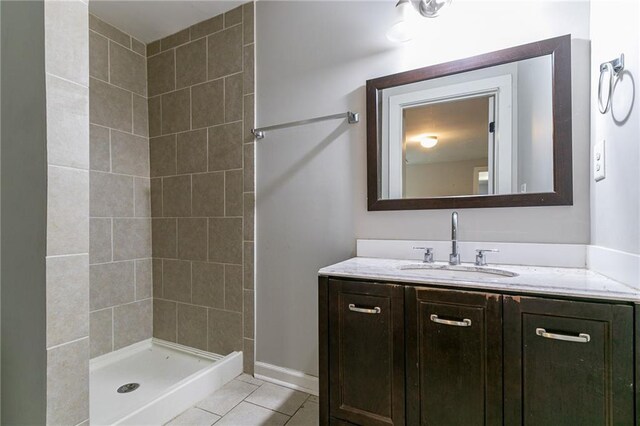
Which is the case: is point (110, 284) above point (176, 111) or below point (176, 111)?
below

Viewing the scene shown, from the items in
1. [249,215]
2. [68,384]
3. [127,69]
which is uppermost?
[127,69]

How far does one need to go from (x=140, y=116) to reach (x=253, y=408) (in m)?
2.27

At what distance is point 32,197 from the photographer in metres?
0.96

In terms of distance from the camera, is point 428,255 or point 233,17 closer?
point 428,255

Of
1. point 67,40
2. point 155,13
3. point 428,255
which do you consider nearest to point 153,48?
point 155,13

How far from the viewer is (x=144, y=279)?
7.83 feet

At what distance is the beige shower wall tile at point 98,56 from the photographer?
6.75 ft

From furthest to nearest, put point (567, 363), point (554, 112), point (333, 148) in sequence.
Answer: point (333, 148)
point (554, 112)
point (567, 363)

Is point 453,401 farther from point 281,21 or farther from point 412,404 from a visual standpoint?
point 281,21

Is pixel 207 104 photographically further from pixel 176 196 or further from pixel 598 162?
pixel 598 162

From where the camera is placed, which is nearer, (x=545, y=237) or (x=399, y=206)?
(x=545, y=237)

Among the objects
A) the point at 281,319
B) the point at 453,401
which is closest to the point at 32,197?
the point at 281,319

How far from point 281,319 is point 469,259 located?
1.17 meters

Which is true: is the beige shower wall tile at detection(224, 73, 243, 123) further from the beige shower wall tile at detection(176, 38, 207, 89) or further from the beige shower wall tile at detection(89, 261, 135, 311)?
the beige shower wall tile at detection(89, 261, 135, 311)
